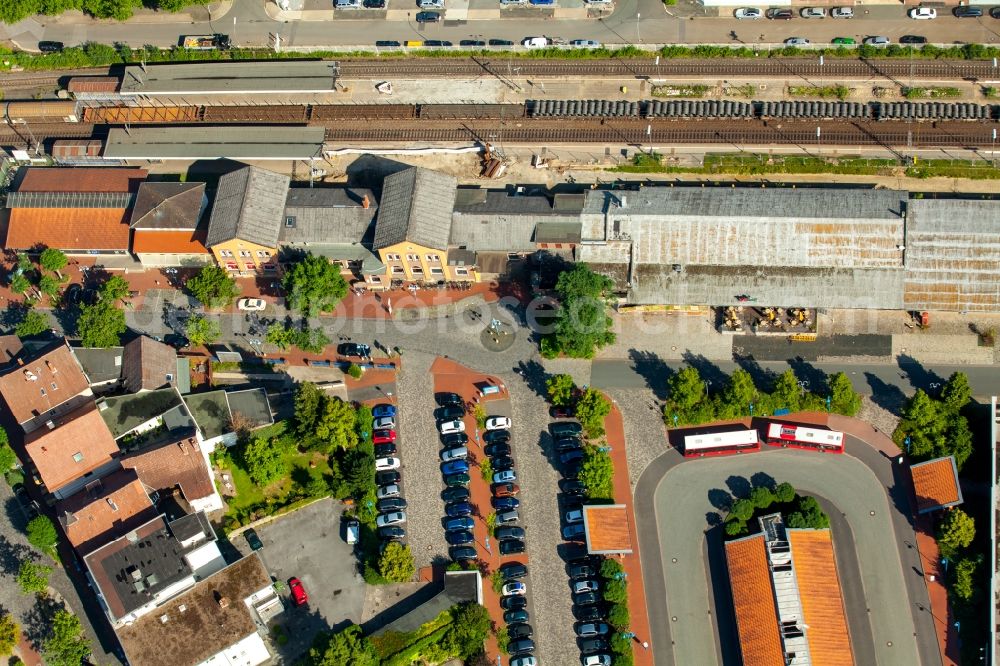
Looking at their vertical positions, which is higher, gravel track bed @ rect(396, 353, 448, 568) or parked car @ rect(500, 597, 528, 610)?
gravel track bed @ rect(396, 353, 448, 568)

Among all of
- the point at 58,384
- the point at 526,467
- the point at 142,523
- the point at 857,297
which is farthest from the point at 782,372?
the point at 58,384

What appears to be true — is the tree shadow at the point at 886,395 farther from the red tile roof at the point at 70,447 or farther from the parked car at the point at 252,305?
the red tile roof at the point at 70,447

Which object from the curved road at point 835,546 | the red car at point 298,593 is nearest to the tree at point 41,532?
the red car at point 298,593

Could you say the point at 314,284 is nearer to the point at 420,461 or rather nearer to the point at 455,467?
the point at 420,461

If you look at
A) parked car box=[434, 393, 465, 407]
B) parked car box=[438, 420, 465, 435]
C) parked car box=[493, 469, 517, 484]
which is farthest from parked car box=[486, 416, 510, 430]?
parked car box=[493, 469, 517, 484]

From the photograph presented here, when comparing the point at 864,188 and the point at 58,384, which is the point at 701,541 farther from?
the point at 58,384

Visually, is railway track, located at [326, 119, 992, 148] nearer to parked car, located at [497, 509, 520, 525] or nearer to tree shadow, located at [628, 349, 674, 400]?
tree shadow, located at [628, 349, 674, 400]
